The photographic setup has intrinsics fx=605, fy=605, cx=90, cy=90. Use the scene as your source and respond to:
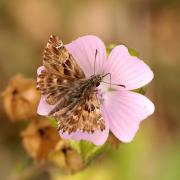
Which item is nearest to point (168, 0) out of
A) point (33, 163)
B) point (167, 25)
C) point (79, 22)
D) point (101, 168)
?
point (167, 25)

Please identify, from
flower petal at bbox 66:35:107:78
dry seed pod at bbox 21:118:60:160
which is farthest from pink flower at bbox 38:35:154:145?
dry seed pod at bbox 21:118:60:160

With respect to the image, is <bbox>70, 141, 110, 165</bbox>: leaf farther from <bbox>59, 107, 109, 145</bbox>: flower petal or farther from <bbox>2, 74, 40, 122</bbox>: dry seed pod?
<bbox>2, 74, 40, 122</bbox>: dry seed pod

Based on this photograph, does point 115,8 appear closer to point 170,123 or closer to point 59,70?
point 170,123

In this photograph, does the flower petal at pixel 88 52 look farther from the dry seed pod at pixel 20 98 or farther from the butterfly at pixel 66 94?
the dry seed pod at pixel 20 98

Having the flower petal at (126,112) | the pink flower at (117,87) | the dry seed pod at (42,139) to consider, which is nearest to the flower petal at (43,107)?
the pink flower at (117,87)

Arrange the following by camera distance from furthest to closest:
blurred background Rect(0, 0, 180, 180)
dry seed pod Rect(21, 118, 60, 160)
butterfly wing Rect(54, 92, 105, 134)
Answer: blurred background Rect(0, 0, 180, 180), dry seed pod Rect(21, 118, 60, 160), butterfly wing Rect(54, 92, 105, 134)

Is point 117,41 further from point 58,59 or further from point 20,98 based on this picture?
point 58,59
